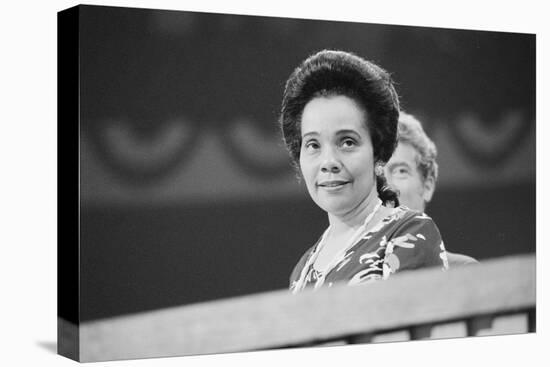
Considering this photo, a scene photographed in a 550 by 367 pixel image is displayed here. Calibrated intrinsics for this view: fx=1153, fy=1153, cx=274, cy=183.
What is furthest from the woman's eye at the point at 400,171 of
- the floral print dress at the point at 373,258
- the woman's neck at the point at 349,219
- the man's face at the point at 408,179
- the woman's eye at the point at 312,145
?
the woman's eye at the point at 312,145

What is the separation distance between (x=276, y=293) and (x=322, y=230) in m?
0.64

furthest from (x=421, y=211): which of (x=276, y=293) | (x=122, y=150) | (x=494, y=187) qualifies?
(x=122, y=150)

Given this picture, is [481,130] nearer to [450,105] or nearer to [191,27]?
[450,105]

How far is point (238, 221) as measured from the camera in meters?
9.06

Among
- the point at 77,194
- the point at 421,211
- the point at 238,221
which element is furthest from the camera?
the point at 421,211

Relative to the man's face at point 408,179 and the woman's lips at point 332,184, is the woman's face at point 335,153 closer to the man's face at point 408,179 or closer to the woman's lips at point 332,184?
the woman's lips at point 332,184

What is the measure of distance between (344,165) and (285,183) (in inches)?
19.7

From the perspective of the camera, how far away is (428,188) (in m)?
9.84

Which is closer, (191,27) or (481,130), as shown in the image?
(191,27)

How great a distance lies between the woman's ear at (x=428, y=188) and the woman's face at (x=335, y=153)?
740mm

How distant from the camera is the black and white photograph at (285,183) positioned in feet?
28.2

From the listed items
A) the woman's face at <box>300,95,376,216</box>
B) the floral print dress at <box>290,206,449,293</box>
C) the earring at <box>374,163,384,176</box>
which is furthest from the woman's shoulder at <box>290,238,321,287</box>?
the earring at <box>374,163,384,176</box>

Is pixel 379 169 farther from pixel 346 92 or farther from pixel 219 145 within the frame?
pixel 219 145

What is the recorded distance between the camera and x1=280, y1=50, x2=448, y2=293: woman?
361 inches
